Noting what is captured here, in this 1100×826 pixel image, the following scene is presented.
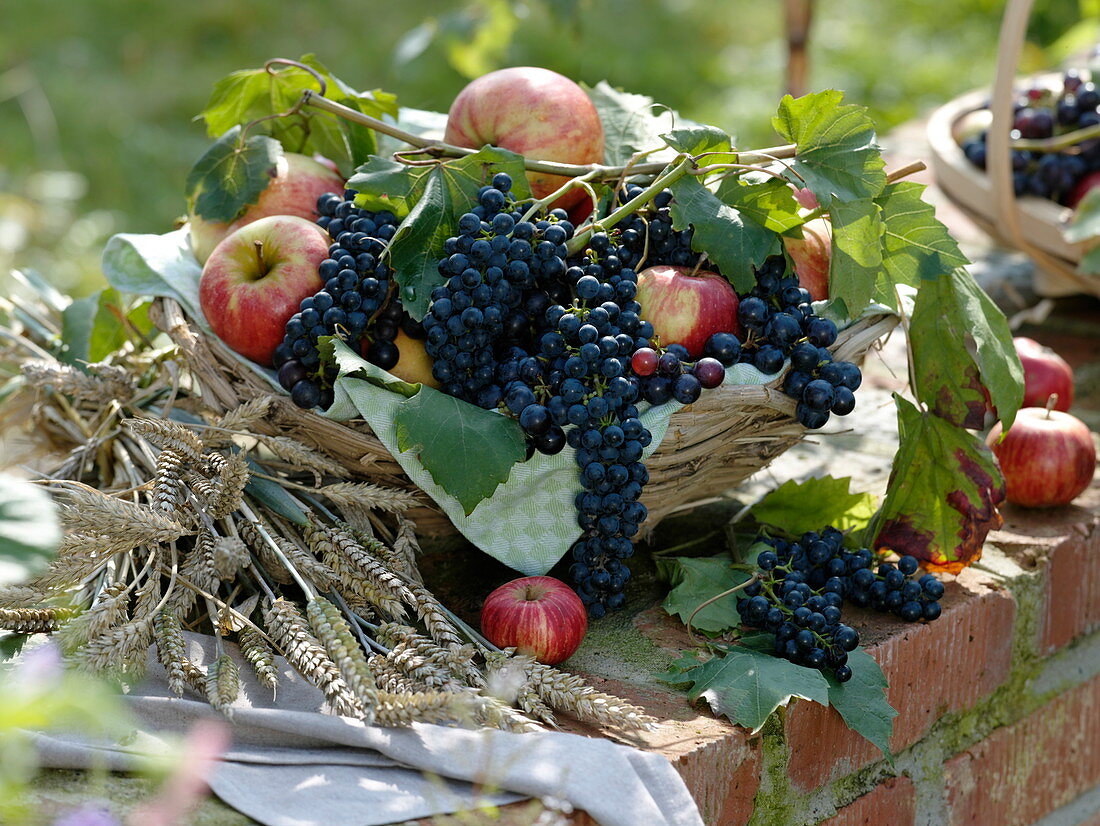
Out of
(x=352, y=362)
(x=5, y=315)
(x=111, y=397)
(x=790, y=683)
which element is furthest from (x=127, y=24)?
(x=790, y=683)

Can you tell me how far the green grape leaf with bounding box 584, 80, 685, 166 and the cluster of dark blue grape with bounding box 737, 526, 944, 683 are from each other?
0.46 m

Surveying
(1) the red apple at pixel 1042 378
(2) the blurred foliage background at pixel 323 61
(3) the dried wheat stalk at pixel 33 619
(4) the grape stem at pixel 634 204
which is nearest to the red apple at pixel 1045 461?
(1) the red apple at pixel 1042 378

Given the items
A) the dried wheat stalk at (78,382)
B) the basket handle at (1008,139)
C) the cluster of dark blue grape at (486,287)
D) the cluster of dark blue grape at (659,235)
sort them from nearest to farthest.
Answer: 1. the cluster of dark blue grape at (486,287)
2. the cluster of dark blue grape at (659,235)
3. the dried wheat stalk at (78,382)
4. the basket handle at (1008,139)

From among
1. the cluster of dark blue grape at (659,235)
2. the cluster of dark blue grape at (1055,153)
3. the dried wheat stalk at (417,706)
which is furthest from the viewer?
the cluster of dark blue grape at (1055,153)

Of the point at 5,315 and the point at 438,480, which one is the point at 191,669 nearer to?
the point at 438,480

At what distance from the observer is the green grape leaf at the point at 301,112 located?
1.28 metres

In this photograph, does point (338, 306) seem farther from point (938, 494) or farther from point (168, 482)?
point (938, 494)

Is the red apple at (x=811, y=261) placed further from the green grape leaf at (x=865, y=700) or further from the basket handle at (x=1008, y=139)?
the basket handle at (x=1008, y=139)

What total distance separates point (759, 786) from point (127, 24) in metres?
5.17

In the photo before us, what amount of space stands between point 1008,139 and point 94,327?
1.30 meters

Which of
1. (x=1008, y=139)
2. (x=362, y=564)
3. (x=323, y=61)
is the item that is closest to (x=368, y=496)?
(x=362, y=564)

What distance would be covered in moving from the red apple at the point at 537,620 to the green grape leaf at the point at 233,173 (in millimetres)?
545

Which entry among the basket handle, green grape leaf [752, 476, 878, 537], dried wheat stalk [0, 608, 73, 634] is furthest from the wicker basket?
dried wheat stalk [0, 608, 73, 634]

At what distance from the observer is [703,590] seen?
1053 millimetres
